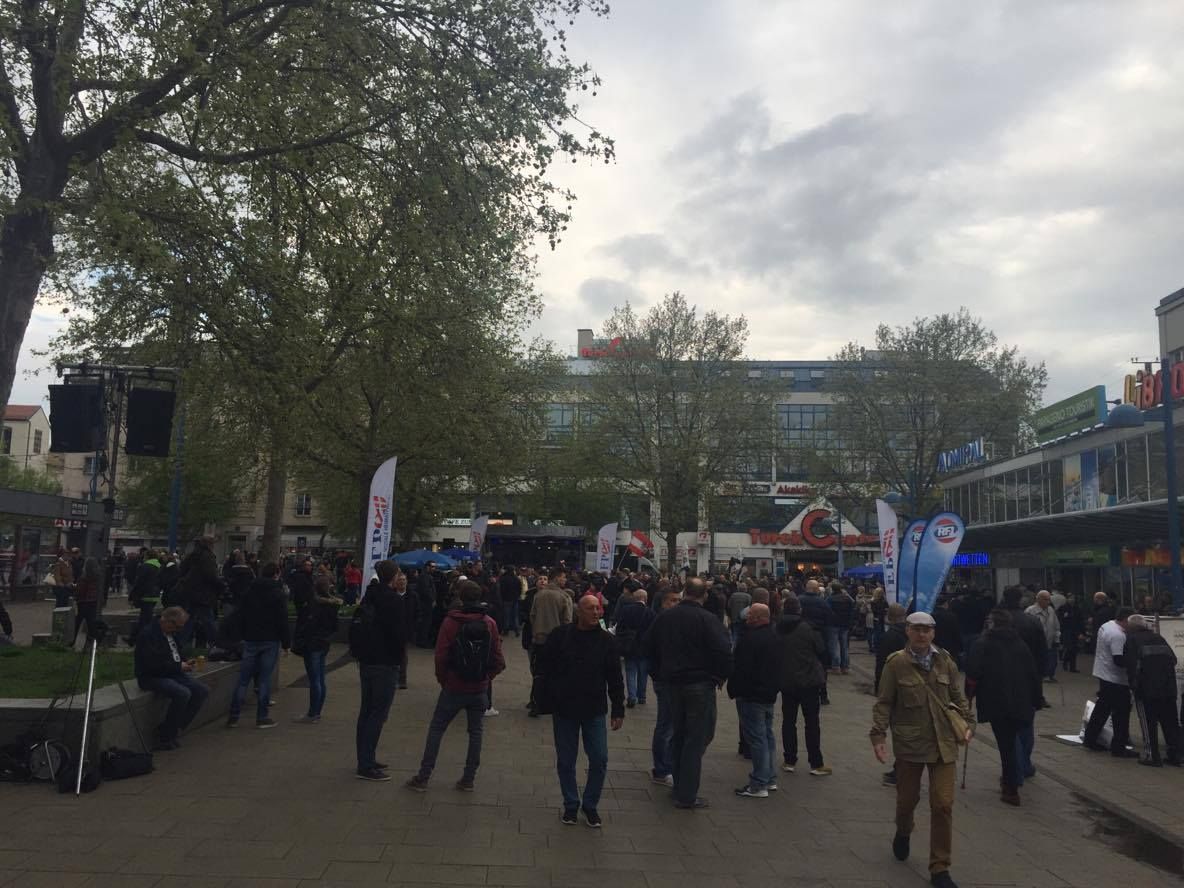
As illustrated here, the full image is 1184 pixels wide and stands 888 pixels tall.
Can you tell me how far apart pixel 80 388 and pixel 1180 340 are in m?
30.4

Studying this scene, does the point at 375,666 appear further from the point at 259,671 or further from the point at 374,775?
the point at 259,671

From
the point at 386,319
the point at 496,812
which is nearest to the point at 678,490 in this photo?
the point at 386,319

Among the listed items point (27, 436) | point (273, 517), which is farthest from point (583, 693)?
point (27, 436)

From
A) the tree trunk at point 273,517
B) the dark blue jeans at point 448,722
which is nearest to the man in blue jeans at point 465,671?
the dark blue jeans at point 448,722

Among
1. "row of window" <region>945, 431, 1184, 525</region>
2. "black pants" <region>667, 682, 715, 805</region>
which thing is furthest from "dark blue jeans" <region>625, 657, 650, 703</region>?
"row of window" <region>945, 431, 1184, 525</region>

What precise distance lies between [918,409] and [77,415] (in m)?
31.5

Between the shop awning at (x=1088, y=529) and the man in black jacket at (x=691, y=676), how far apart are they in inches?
594

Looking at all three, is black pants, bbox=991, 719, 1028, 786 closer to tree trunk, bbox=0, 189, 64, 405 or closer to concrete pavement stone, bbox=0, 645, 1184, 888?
Answer: concrete pavement stone, bbox=0, 645, 1184, 888

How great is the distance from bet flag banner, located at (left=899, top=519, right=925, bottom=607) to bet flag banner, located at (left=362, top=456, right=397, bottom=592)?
7967mm

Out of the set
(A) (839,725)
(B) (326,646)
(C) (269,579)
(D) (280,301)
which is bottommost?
(A) (839,725)

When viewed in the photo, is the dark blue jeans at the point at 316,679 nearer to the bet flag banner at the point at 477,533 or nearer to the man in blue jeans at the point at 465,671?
the man in blue jeans at the point at 465,671

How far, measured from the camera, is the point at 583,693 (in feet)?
21.9

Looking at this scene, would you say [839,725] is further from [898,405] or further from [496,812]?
[898,405]

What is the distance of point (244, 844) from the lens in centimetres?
589
